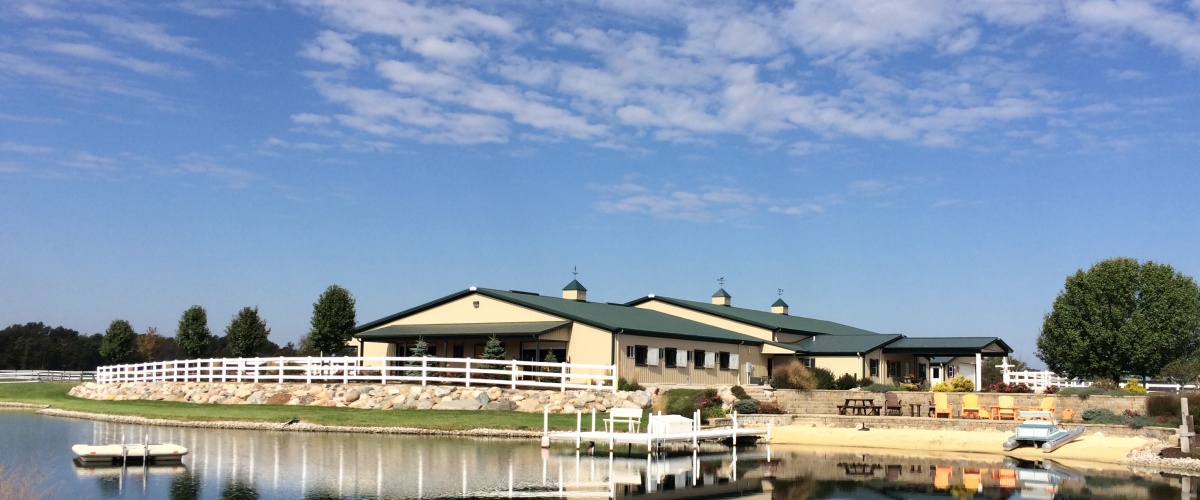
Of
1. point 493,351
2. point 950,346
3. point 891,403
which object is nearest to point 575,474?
point 891,403

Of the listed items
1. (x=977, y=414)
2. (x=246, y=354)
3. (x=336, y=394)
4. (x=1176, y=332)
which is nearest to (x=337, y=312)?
(x=246, y=354)

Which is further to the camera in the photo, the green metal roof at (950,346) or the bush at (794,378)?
the green metal roof at (950,346)

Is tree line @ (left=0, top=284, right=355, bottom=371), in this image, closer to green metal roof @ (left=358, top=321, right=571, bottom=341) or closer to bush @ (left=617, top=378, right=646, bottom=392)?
green metal roof @ (left=358, top=321, right=571, bottom=341)

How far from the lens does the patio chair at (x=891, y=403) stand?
31.8 m

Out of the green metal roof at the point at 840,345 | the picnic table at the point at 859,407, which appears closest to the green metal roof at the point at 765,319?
the green metal roof at the point at 840,345

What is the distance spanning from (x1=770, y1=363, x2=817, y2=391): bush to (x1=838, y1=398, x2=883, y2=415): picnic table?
2096mm

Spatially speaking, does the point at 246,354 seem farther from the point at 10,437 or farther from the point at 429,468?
the point at 429,468

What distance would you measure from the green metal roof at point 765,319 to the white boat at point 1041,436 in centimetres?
2216

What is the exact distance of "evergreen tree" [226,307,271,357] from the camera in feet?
179

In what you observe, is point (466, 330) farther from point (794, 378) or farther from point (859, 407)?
point (859, 407)

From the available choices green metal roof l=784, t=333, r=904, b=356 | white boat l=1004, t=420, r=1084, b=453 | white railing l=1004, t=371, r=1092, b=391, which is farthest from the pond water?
white railing l=1004, t=371, r=1092, b=391

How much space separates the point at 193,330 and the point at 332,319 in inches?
402

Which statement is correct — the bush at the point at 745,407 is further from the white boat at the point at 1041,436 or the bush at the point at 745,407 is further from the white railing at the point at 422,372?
the white boat at the point at 1041,436

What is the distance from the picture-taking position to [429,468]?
21.2m
